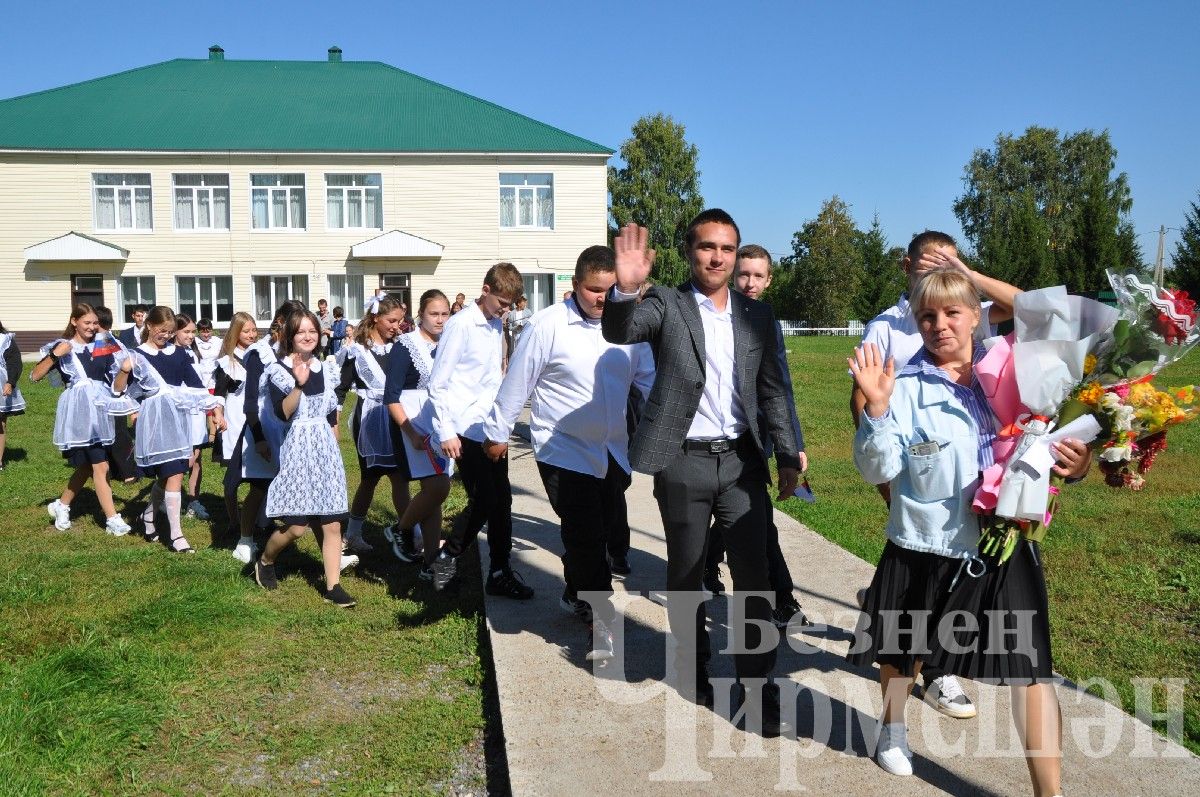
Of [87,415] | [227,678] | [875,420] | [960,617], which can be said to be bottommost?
[227,678]

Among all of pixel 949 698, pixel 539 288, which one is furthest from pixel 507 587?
pixel 539 288

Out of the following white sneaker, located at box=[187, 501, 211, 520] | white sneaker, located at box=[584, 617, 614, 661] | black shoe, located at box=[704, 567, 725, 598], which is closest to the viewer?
white sneaker, located at box=[584, 617, 614, 661]

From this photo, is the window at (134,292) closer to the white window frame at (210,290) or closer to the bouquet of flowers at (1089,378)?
the white window frame at (210,290)

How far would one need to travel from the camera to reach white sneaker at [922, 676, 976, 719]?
4047mm

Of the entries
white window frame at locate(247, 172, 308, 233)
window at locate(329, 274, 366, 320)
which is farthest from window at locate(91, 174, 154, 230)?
window at locate(329, 274, 366, 320)

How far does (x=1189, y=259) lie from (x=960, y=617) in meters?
51.8

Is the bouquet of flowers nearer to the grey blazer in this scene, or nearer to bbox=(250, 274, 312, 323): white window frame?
the grey blazer

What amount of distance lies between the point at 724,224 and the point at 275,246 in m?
33.2

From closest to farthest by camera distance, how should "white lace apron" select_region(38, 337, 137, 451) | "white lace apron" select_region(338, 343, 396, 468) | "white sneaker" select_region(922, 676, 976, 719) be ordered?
"white sneaker" select_region(922, 676, 976, 719)
"white lace apron" select_region(338, 343, 396, 468)
"white lace apron" select_region(38, 337, 137, 451)

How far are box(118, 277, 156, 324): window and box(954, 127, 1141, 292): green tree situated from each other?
41.3 m

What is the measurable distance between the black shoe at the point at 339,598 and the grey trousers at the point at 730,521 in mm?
2816

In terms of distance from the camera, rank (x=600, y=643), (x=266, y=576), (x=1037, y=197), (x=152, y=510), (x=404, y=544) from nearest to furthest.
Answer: (x=600, y=643) → (x=266, y=576) → (x=404, y=544) → (x=152, y=510) → (x=1037, y=197)

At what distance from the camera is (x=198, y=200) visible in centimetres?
3416

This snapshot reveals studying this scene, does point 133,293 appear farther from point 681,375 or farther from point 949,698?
point 949,698
